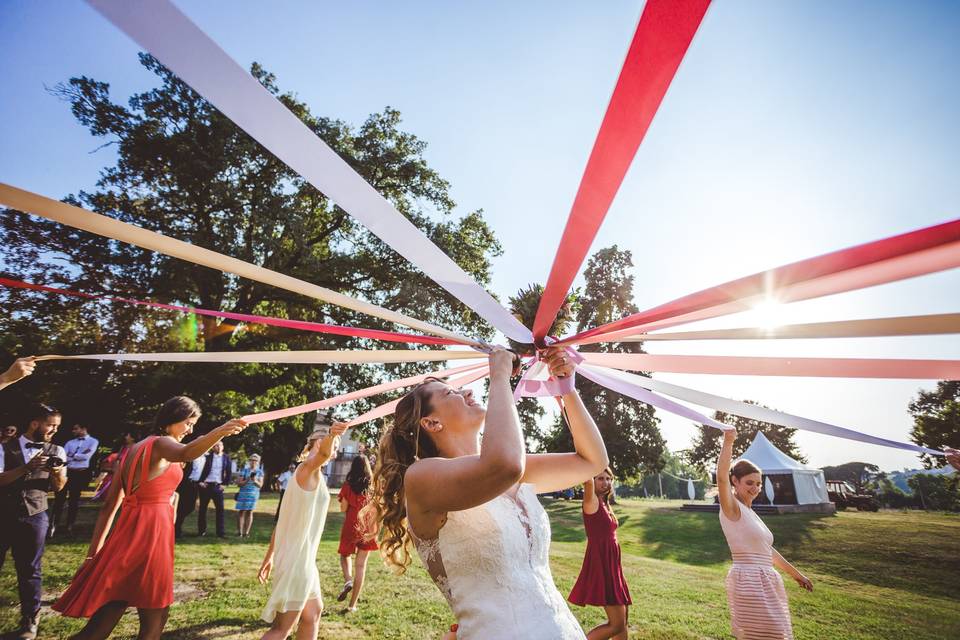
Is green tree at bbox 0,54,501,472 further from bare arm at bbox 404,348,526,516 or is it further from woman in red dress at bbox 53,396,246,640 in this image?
bare arm at bbox 404,348,526,516

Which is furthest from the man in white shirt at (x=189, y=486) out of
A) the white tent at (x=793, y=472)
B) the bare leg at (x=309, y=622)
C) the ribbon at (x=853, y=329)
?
the white tent at (x=793, y=472)

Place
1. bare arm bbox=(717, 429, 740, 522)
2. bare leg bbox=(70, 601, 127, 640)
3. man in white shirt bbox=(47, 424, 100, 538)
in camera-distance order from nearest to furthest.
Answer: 1. bare leg bbox=(70, 601, 127, 640)
2. bare arm bbox=(717, 429, 740, 522)
3. man in white shirt bbox=(47, 424, 100, 538)

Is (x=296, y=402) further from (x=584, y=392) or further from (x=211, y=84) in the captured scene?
(x=211, y=84)

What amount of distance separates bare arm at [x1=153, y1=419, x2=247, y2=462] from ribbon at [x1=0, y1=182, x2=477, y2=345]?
107cm

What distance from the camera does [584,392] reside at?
78.0 ft

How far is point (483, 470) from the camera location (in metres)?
1.33

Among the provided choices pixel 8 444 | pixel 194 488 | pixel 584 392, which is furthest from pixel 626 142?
pixel 584 392

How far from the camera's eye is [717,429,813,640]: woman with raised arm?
352cm

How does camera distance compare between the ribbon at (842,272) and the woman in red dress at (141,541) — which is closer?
the ribbon at (842,272)

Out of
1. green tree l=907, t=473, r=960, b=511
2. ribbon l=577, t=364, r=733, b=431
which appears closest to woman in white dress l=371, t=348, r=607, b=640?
ribbon l=577, t=364, r=733, b=431

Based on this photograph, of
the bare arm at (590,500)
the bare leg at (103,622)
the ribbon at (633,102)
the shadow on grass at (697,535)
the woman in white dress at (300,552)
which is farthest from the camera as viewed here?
the shadow on grass at (697,535)

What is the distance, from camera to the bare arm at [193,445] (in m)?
2.78

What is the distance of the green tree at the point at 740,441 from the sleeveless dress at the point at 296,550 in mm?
46356

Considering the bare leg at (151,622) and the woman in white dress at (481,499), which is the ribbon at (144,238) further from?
the bare leg at (151,622)
